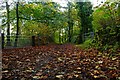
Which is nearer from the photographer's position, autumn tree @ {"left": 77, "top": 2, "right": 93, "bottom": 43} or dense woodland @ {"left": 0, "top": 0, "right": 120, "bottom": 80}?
dense woodland @ {"left": 0, "top": 0, "right": 120, "bottom": 80}

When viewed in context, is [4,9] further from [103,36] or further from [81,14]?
[103,36]

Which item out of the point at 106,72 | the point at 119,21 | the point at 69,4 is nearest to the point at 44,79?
the point at 106,72

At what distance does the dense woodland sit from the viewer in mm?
2732

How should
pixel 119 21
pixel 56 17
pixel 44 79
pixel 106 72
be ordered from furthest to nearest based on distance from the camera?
pixel 56 17 < pixel 119 21 < pixel 106 72 < pixel 44 79

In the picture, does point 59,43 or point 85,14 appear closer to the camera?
point 59,43

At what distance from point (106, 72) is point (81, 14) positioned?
12.2 metres

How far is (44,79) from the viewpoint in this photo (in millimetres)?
2326

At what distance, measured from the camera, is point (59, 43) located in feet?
45.2

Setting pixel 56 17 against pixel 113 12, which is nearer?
pixel 113 12

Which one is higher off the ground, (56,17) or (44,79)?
(56,17)

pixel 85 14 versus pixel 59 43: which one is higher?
pixel 85 14

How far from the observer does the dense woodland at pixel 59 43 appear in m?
2.73

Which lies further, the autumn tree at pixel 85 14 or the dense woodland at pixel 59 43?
the autumn tree at pixel 85 14

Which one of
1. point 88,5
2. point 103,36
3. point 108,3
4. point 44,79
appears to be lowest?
point 44,79
